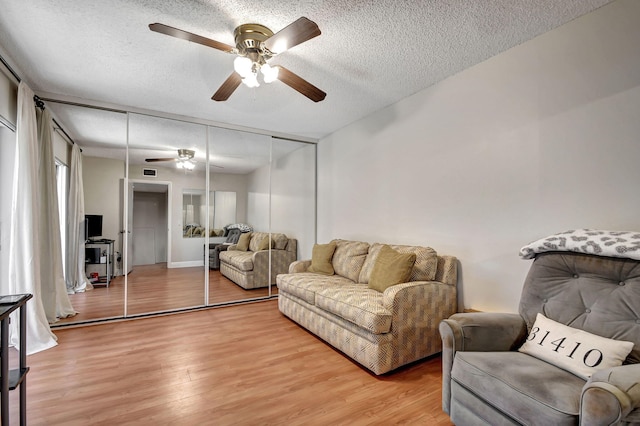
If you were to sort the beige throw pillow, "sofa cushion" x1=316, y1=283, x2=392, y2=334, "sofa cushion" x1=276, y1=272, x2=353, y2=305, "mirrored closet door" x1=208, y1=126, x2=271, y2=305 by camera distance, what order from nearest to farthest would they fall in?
the beige throw pillow
"sofa cushion" x1=316, y1=283, x2=392, y2=334
"sofa cushion" x1=276, y1=272, x2=353, y2=305
"mirrored closet door" x1=208, y1=126, x2=271, y2=305

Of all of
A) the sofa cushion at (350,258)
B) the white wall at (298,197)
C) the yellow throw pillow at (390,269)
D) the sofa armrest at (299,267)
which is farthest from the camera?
the white wall at (298,197)

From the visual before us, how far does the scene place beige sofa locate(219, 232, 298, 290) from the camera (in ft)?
15.4

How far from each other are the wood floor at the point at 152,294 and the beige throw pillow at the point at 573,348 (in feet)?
12.2

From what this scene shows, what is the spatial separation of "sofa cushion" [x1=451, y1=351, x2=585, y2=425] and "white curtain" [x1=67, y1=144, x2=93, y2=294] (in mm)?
4763

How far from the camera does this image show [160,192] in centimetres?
409

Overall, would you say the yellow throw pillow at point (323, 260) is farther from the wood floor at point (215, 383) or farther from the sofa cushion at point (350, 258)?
the wood floor at point (215, 383)

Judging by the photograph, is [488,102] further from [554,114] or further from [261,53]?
[261,53]

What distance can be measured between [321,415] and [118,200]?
3.53 meters

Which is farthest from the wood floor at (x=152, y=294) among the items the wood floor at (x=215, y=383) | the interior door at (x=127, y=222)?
the wood floor at (x=215, y=383)

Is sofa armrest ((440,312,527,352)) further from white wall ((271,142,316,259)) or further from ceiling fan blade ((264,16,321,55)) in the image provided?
white wall ((271,142,316,259))

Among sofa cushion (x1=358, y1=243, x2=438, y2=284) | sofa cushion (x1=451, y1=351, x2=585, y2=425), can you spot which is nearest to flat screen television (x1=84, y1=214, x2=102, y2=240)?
sofa cushion (x1=358, y1=243, x2=438, y2=284)

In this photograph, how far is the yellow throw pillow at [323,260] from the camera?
12.7ft

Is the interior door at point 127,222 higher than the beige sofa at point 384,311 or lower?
higher

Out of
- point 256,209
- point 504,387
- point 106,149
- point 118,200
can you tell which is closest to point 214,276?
point 256,209
